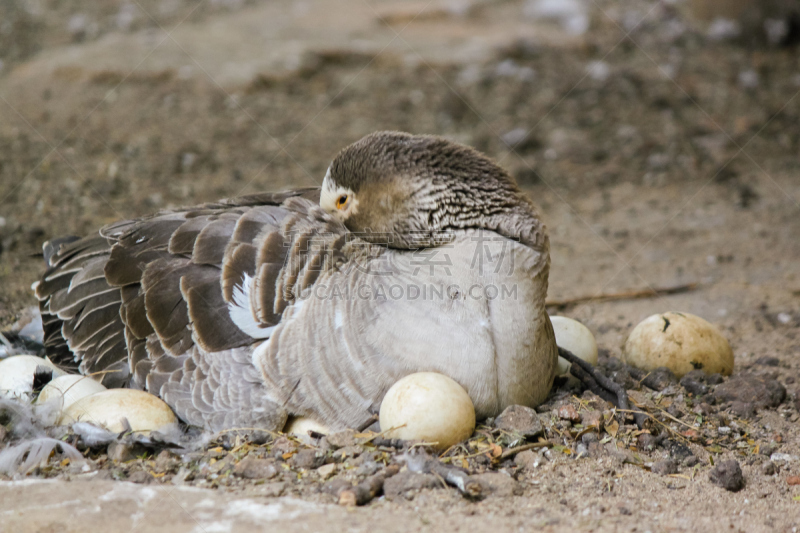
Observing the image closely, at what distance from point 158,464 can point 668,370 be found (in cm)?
286

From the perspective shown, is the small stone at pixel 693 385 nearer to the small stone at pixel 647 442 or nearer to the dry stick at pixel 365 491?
the small stone at pixel 647 442

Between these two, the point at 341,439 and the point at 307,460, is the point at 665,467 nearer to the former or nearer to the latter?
the point at 341,439

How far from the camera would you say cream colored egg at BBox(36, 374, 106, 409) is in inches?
148

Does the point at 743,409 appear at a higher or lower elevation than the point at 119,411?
lower

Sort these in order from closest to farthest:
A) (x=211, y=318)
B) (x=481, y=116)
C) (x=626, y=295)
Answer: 1. (x=211, y=318)
2. (x=626, y=295)
3. (x=481, y=116)

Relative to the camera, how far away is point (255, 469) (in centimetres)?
328

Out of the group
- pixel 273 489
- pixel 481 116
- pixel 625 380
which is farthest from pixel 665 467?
pixel 481 116

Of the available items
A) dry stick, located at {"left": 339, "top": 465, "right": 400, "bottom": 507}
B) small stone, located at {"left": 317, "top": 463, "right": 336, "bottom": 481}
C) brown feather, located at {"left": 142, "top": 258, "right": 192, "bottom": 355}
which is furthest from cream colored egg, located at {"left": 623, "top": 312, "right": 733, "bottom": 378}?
brown feather, located at {"left": 142, "top": 258, "right": 192, "bottom": 355}

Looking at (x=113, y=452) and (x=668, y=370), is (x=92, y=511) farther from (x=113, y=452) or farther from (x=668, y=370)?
(x=668, y=370)

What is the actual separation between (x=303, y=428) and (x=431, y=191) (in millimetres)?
1324

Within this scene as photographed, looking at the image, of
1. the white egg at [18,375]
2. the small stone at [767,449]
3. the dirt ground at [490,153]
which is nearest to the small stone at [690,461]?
the dirt ground at [490,153]

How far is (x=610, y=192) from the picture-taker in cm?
809

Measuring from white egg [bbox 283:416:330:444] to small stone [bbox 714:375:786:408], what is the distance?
2293mm

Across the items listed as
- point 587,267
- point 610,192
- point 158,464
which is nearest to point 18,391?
point 158,464
